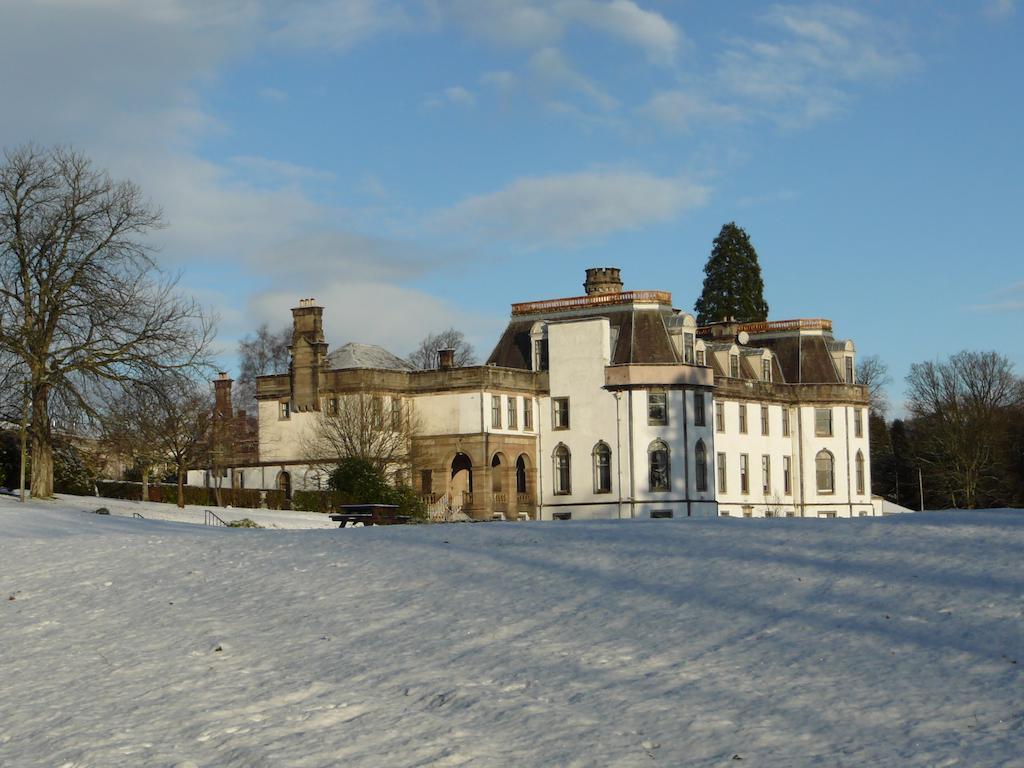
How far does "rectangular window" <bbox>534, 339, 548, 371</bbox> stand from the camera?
76250 mm

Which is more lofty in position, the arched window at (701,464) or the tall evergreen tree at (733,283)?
the tall evergreen tree at (733,283)

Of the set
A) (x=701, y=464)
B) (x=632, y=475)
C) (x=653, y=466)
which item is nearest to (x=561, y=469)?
(x=632, y=475)

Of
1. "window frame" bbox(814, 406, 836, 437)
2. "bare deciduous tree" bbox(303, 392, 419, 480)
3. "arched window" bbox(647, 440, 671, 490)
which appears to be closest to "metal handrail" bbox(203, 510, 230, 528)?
"bare deciduous tree" bbox(303, 392, 419, 480)

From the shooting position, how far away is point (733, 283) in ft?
331

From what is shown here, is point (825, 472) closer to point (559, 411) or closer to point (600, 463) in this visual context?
point (600, 463)

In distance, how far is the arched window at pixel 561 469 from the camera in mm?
74188

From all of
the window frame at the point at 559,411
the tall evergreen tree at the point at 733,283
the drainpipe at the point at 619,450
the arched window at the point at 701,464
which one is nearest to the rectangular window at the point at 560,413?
the window frame at the point at 559,411

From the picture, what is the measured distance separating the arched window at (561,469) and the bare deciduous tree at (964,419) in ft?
120

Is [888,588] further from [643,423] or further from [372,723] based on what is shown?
[643,423]

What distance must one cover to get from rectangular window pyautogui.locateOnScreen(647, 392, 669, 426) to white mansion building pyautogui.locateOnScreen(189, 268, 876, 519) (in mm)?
71

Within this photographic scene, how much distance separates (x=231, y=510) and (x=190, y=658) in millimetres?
45575

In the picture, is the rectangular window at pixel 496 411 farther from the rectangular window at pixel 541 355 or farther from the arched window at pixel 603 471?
the arched window at pixel 603 471

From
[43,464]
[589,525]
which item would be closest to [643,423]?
[43,464]

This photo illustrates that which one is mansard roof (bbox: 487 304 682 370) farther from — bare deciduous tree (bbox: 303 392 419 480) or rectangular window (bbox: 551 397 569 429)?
bare deciduous tree (bbox: 303 392 419 480)
